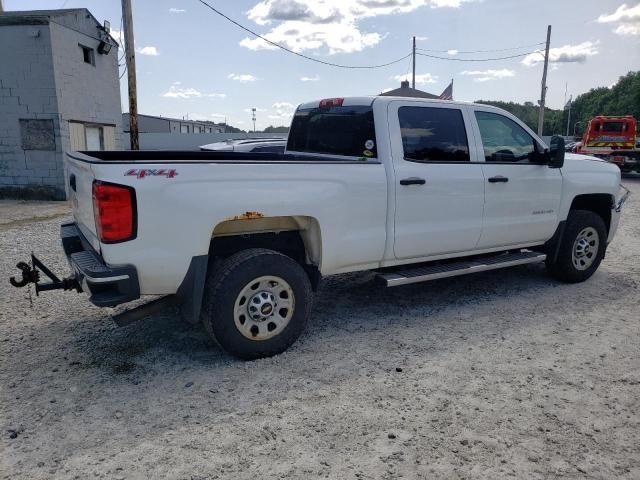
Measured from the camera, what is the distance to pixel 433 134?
15.6 feet

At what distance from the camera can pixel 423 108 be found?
15.5 ft

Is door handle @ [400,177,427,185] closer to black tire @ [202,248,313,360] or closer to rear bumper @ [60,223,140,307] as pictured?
black tire @ [202,248,313,360]

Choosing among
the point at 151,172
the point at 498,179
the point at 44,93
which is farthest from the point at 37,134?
the point at 498,179

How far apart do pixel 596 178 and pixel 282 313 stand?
410 centimetres

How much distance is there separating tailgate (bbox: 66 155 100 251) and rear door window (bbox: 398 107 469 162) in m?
2.51

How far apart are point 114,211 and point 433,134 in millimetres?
2853

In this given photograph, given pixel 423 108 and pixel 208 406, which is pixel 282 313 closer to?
pixel 208 406

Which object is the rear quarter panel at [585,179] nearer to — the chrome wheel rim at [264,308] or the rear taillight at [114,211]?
the chrome wheel rim at [264,308]

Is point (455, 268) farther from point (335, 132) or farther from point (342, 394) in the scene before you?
point (342, 394)

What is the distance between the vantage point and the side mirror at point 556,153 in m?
5.20

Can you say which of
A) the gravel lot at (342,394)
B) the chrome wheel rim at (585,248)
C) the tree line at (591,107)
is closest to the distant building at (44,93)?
the gravel lot at (342,394)

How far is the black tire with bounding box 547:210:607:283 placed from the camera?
5.81 metres

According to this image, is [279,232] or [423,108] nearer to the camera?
[279,232]

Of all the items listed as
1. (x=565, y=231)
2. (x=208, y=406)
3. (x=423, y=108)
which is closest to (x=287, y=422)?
(x=208, y=406)
